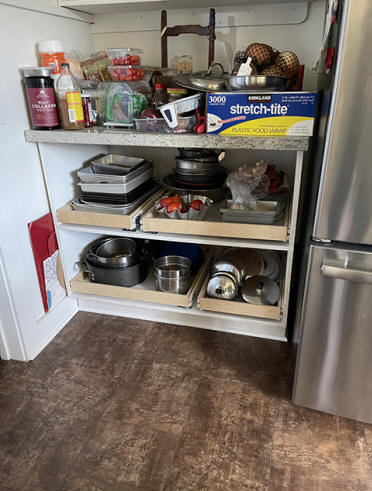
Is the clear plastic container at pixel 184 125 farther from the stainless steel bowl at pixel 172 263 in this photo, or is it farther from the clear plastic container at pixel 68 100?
the stainless steel bowl at pixel 172 263

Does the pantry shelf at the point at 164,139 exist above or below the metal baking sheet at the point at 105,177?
above

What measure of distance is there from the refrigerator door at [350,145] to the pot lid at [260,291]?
1.94ft

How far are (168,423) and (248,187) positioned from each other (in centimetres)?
94

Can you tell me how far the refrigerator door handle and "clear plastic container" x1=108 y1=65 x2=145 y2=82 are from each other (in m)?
1.08

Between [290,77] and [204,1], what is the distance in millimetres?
488

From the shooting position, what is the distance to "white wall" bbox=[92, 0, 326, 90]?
1.55 metres

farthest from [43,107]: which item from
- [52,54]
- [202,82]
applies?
[202,82]

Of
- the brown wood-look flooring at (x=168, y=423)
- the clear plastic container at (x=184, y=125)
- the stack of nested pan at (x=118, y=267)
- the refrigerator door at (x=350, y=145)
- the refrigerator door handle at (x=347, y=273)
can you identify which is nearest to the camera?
the refrigerator door at (x=350, y=145)

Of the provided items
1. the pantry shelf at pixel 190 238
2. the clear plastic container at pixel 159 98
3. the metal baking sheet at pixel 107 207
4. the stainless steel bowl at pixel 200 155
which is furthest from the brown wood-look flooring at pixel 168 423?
the clear plastic container at pixel 159 98

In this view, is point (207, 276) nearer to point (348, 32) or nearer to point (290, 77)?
point (290, 77)

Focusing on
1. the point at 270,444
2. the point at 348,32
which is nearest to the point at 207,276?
the point at 270,444

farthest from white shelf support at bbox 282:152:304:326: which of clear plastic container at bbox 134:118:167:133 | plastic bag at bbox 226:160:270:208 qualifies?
clear plastic container at bbox 134:118:167:133

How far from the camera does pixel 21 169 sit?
1.45m
